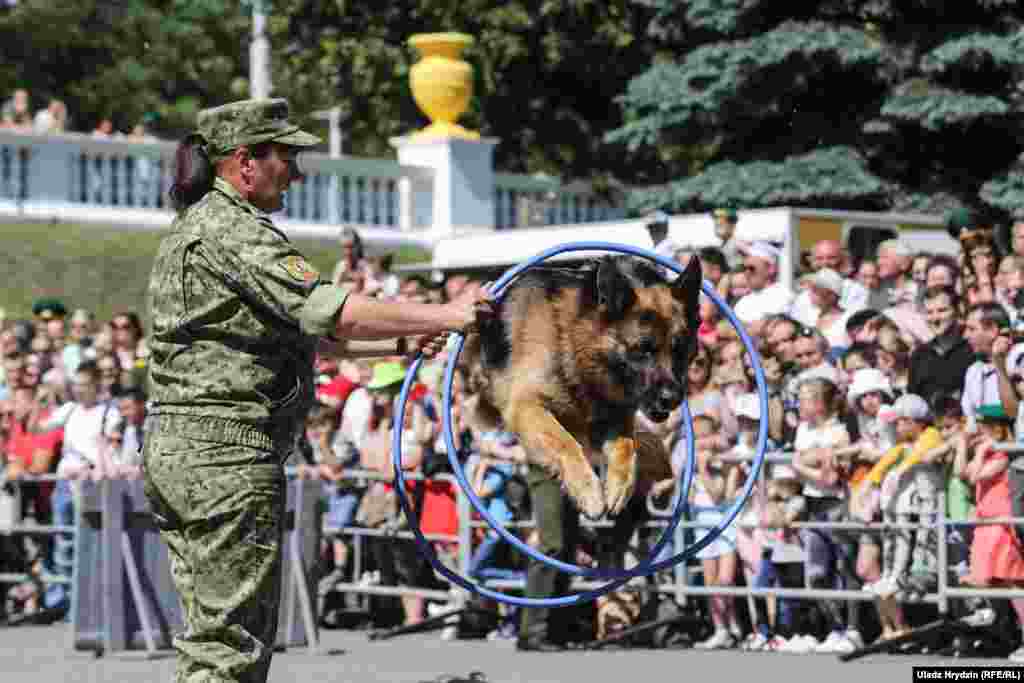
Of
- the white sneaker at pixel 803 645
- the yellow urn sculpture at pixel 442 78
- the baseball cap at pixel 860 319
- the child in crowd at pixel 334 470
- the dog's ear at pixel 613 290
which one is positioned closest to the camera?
the dog's ear at pixel 613 290

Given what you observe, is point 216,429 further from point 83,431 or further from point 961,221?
point 83,431

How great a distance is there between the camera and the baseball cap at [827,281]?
15281mm

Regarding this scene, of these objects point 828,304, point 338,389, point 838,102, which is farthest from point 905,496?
point 838,102

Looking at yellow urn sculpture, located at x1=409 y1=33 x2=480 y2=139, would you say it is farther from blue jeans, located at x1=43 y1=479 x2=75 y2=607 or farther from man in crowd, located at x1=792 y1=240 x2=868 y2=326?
man in crowd, located at x1=792 y1=240 x2=868 y2=326

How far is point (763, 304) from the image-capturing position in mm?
15398

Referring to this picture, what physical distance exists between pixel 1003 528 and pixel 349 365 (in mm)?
6221

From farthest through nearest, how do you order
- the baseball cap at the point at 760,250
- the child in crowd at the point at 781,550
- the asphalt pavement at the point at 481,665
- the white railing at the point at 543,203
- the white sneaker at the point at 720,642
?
1. the white railing at the point at 543,203
2. the baseball cap at the point at 760,250
3. the white sneaker at the point at 720,642
4. the child in crowd at the point at 781,550
5. the asphalt pavement at the point at 481,665

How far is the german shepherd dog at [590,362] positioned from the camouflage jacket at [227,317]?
5.75 feet

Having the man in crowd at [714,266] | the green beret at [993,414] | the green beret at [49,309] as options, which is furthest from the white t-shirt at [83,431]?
the green beret at [993,414]

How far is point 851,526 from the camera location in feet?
44.2

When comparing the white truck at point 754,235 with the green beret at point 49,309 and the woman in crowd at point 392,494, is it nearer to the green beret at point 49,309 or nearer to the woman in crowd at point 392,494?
the woman in crowd at point 392,494

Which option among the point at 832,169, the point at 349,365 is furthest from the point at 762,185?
the point at 349,365

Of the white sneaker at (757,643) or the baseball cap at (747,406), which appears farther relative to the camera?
the baseball cap at (747,406)

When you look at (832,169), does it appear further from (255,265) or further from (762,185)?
(255,265)
